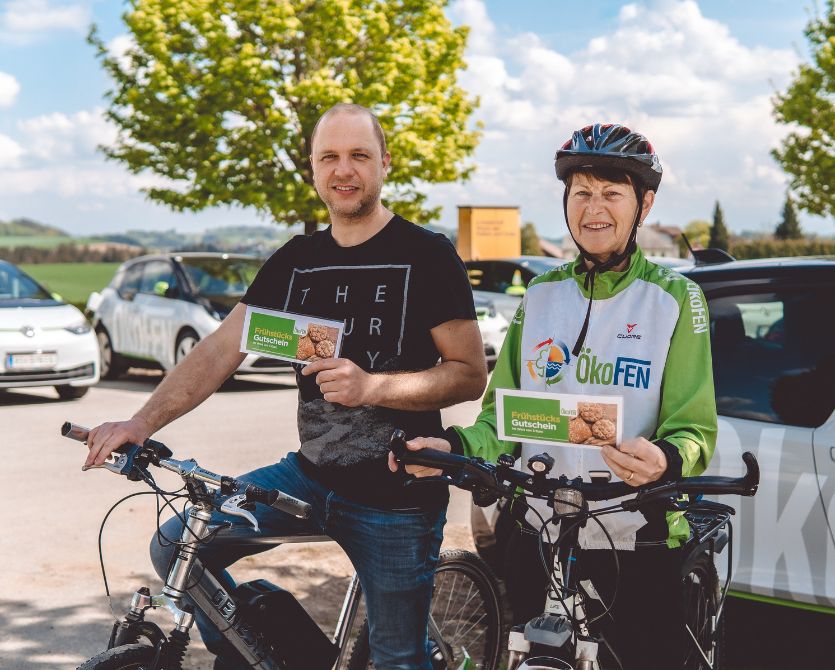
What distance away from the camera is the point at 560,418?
222 centimetres

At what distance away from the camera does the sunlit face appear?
2600 mm

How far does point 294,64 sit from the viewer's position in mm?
25656

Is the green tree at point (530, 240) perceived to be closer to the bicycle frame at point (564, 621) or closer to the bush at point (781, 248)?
the bush at point (781, 248)

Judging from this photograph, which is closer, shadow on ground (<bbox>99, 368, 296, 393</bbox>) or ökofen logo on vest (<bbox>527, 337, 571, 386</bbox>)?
ökofen logo on vest (<bbox>527, 337, 571, 386</bbox>)

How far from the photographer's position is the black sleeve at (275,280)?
3168 millimetres

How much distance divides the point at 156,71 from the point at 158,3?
172 cm

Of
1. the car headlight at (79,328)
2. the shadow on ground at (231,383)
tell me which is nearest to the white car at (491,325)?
the shadow on ground at (231,383)

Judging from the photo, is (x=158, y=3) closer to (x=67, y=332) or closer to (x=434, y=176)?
(x=434, y=176)

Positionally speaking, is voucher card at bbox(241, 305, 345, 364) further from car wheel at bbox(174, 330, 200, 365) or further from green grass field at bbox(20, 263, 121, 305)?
green grass field at bbox(20, 263, 121, 305)

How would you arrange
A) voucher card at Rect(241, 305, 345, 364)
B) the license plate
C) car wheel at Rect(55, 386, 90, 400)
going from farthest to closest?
car wheel at Rect(55, 386, 90, 400)
the license plate
voucher card at Rect(241, 305, 345, 364)

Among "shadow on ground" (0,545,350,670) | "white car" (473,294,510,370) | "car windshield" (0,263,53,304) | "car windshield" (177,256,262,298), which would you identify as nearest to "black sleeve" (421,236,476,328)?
"shadow on ground" (0,545,350,670)

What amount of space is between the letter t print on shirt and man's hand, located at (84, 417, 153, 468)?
0.58m

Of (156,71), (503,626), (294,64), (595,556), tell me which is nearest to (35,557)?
(503,626)

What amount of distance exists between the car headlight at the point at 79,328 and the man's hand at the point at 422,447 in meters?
11.0
